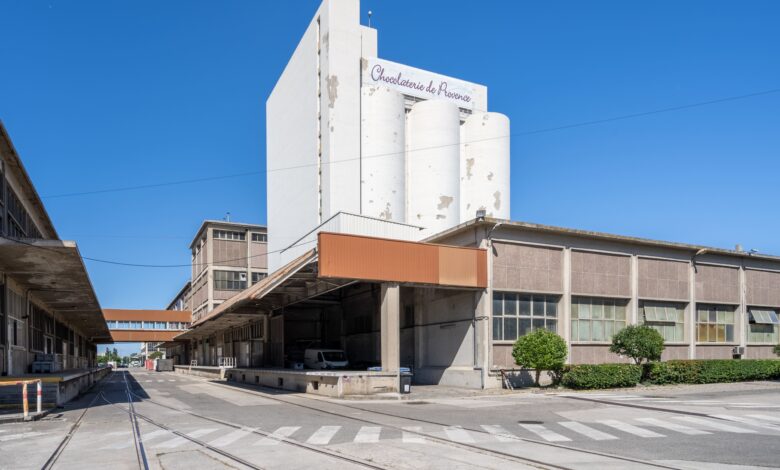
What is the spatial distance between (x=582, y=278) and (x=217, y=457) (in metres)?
25.9

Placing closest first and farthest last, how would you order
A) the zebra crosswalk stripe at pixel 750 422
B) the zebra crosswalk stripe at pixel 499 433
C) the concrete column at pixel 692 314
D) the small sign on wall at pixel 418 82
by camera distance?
the zebra crosswalk stripe at pixel 499 433, the zebra crosswalk stripe at pixel 750 422, the concrete column at pixel 692 314, the small sign on wall at pixel 418 82

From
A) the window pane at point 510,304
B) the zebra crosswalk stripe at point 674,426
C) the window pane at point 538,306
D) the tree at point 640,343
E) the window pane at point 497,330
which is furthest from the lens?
the window pane at point 538,306

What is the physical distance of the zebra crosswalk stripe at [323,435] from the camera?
13211 millimetres

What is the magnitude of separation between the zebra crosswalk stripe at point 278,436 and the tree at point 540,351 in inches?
592

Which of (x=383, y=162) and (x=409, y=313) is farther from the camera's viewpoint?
(x=383, y=162)

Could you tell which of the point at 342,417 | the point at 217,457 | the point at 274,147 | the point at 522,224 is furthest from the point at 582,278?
the point at 274,147

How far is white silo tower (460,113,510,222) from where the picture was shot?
196ft

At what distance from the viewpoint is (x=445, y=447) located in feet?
40.4

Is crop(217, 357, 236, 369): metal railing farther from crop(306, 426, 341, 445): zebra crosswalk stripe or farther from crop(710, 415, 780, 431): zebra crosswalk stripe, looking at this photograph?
crop(710, 415, 780, 431): zebra crosswalk stripe

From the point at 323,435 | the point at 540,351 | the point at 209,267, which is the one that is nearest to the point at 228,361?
the point at 209,267

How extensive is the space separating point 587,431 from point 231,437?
8159mm

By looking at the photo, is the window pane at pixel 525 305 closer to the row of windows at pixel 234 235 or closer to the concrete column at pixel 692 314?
the concrete column at pixel 692 314

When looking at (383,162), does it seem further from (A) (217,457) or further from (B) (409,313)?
(A) (217,457)

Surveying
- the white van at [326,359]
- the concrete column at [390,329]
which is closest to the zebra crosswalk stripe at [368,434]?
the concrete column at [390,329]
